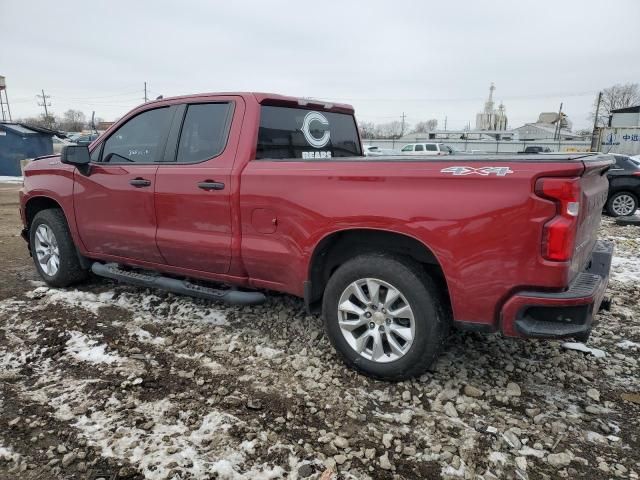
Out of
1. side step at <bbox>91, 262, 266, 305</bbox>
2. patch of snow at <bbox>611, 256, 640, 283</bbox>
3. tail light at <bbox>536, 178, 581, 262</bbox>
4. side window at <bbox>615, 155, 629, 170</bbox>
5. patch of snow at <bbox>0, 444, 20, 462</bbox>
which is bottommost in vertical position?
patch of snow at <bbox>611, 256, 640, 283</bbox>

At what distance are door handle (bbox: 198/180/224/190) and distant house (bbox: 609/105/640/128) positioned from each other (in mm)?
43091

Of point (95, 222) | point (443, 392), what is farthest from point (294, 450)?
point (95, 222)

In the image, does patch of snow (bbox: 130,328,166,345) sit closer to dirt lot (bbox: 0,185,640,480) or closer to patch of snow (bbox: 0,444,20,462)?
dirt lot (bbox: 0,185,640,480)

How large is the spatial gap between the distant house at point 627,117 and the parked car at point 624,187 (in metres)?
32.7

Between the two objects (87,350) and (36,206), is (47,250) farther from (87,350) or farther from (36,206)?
(87,350)

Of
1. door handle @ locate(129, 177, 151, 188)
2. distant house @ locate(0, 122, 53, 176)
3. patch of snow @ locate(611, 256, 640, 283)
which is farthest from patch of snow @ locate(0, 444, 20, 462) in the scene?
distant house @ locate(0, 122, 53, 176)

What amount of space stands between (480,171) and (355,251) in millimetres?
1046

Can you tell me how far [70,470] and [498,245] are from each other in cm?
246

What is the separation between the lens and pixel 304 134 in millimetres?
4125

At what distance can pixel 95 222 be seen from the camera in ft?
14.7

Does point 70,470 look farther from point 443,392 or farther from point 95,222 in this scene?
point 95,222

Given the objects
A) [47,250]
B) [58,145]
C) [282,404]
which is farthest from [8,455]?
[58,145]

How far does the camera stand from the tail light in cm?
241

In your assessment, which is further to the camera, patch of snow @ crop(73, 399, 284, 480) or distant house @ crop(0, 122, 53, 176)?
distant house @ crop(0, 122, 53, 176)
